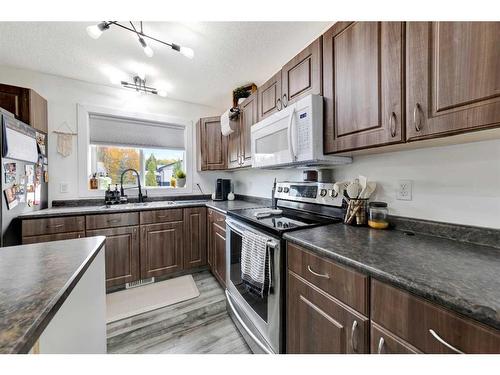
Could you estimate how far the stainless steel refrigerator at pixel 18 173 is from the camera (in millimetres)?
1602

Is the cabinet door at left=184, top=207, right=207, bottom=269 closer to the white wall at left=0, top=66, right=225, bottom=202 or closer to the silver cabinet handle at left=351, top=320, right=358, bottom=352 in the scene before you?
the white wall at left=0, top=66, right=225, bottom=202

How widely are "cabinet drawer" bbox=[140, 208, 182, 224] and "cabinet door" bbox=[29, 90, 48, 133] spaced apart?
1407mm

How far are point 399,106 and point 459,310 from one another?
83 cm

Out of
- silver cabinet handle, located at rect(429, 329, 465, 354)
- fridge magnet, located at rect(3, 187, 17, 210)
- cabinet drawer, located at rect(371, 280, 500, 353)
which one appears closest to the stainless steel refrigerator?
fridge magnet, located at rect(3, 187, 17, 210)

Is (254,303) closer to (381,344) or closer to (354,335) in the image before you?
(354,335)

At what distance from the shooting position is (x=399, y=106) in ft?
3.11

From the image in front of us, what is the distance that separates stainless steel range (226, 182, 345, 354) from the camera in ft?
3.92

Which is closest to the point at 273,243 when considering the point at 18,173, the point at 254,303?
the point at 254,303

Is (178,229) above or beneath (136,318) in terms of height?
above

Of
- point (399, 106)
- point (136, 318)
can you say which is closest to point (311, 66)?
point (399, 106)

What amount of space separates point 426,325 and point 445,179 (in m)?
0.82

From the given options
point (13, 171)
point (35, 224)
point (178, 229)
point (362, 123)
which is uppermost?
point (362, 123)

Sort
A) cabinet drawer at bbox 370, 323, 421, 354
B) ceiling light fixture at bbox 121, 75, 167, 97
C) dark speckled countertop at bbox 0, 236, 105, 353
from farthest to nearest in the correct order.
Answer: ceiling light fixture at bbox 121, 75, 167, 97
cabinet drawer at bbox 370, 323, 421, 354
dark speckled countertop at bbox 0, 236, 105, 353
